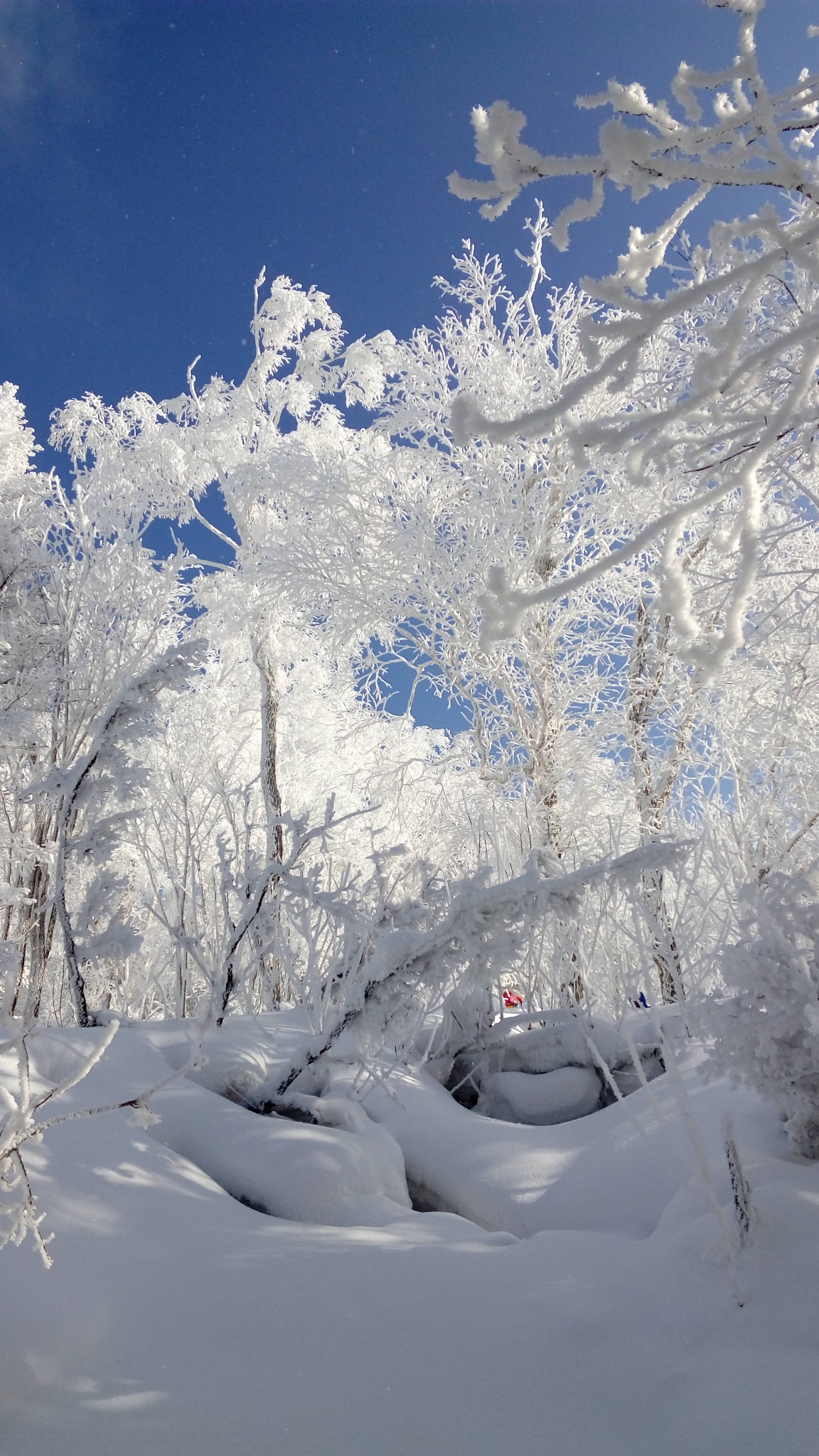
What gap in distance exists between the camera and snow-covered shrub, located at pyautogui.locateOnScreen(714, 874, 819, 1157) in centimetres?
226

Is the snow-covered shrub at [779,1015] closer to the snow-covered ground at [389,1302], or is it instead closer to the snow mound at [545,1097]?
the snow-covered ground at [389,1302]

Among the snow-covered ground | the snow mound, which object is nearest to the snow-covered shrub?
the snow-covered ground

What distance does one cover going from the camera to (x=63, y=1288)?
1743 millimetres

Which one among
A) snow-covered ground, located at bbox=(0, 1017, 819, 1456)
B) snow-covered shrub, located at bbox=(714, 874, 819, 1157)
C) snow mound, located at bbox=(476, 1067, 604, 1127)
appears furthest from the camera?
snow mound, located at bbox=(476, 1067, 604, 1127)

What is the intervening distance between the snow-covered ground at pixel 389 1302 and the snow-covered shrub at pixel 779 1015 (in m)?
0.19

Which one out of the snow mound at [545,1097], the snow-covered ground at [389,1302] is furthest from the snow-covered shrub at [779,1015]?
the snow mound at [545,1097]

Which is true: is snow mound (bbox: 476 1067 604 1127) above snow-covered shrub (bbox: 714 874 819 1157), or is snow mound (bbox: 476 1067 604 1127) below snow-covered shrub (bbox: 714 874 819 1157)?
below

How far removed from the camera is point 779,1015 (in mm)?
2283

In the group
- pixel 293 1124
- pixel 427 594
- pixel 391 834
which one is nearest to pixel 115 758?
pixel 293 1124

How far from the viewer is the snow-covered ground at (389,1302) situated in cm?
150

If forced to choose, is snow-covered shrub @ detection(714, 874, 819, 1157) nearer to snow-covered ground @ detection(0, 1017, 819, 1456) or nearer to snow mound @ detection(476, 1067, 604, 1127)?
snow-covered ground @ detection(0, 1017, 819, 1456)

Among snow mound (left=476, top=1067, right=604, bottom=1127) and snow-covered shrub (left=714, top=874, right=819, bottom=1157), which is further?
snow mound (left=476, top=1067, right=604, bottom=1127)

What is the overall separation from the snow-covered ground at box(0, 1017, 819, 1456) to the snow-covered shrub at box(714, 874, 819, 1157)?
19 cm

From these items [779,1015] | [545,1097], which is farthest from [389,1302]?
[545,1097]
